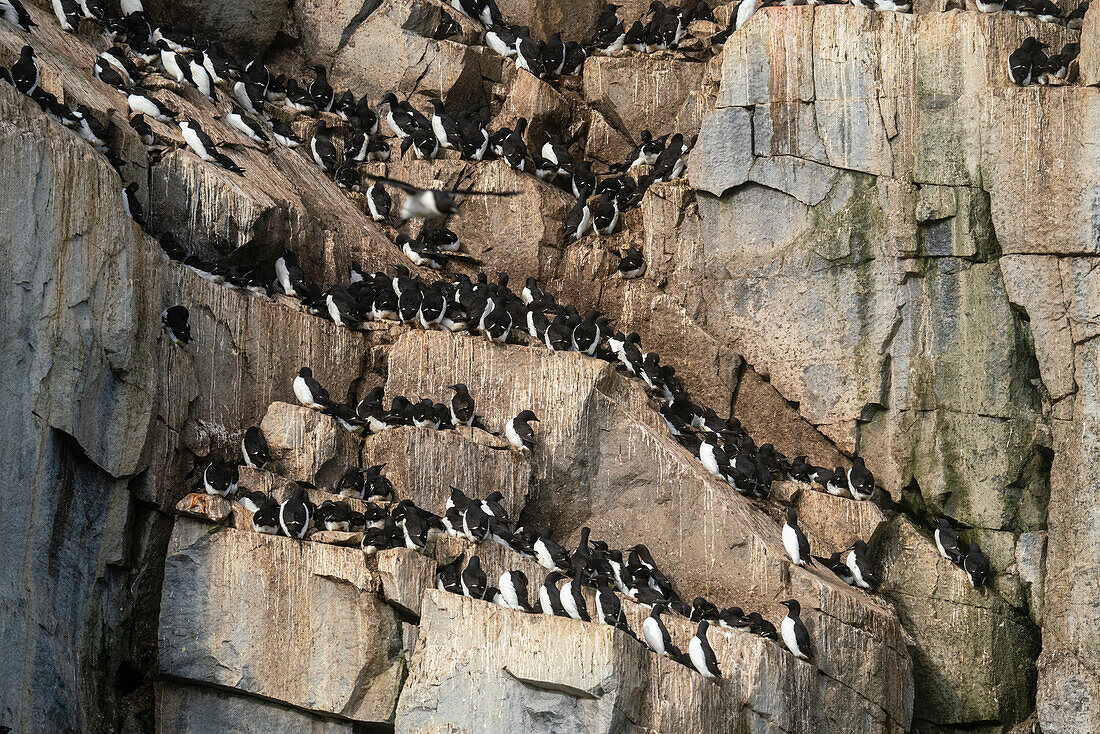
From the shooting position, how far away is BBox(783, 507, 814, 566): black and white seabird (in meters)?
17.2

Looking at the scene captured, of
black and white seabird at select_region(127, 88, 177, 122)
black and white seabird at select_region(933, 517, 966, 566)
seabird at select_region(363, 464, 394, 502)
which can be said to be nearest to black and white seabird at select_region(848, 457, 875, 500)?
black and white seabird at select_region(933, 517, 966, 566)

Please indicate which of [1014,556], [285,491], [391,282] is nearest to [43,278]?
[285,491]

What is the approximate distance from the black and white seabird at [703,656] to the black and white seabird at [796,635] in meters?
1.13

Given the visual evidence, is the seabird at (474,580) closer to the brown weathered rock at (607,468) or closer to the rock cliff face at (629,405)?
the rock cliff face at (629,405)

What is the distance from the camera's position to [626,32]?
74.1 feet

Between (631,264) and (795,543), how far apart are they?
4788mm

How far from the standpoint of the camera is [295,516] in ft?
51.1

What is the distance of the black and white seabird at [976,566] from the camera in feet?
59.4

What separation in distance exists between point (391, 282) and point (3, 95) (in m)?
5.21

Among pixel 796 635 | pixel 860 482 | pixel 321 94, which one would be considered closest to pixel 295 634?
pixel 796 635

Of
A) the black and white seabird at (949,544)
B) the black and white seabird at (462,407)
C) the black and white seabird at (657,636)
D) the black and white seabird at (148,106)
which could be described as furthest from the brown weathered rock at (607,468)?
the black and white seabird at (148,106)

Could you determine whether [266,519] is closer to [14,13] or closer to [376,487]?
[376,487]

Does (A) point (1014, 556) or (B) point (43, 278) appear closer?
(B) point (43, 278)

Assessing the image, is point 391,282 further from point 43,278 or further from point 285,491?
point 43,278
